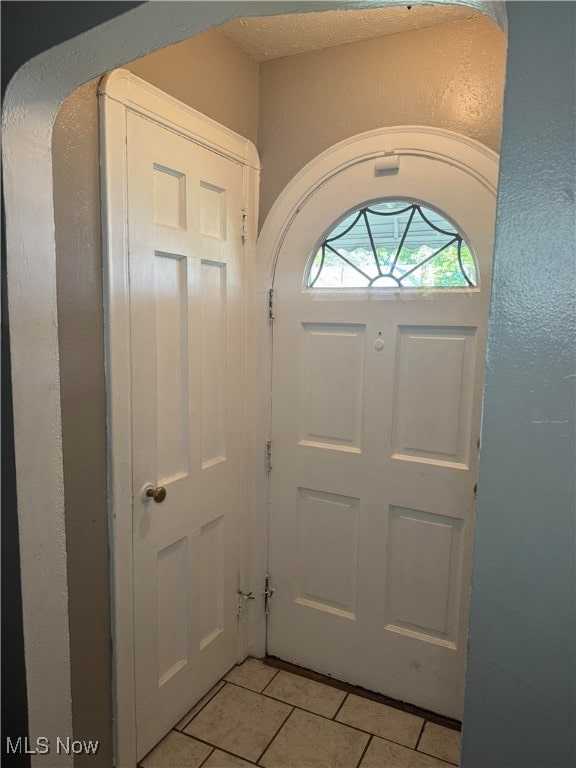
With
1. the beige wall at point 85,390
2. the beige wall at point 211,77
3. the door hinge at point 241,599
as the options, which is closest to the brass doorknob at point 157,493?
the beige wall at point 85,390

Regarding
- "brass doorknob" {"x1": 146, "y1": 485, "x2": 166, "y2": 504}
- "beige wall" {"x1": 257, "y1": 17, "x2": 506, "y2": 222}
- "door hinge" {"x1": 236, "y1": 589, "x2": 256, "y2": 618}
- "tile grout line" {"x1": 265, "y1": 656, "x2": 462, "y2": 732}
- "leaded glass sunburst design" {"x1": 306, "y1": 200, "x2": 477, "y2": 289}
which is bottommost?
"tile grout line" {"x1": 265, "y1": 656, "x2": 462, "y2": 732}

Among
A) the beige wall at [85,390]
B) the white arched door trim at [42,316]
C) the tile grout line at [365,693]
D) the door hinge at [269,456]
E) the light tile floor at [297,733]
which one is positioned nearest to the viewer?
the white arched door trim at [42,316]

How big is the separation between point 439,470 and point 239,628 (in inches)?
43.9

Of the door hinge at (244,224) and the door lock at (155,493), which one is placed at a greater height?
the door hinge at (244,224)

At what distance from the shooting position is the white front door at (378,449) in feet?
5.94

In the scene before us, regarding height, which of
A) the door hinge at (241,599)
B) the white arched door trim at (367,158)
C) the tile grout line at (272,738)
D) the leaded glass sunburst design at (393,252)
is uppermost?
the white arched door trim at (367,158)

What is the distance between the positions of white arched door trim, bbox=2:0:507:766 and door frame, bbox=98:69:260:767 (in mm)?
241

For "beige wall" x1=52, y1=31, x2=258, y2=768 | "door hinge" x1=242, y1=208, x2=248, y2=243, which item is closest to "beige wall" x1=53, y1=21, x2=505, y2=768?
"beige wall" x1=52, y1=31, x2=258, y2=768

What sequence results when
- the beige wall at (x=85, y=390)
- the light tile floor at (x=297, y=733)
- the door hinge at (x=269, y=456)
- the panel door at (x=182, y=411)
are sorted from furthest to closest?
the door hinge at (x=269, y=456) < the light tile floor at (x=297, y=733) < the panel door at (x=182, y=411) < the beige wall at (x=85, y=390)

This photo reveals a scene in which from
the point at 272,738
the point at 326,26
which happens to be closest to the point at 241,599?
the point at 272,738

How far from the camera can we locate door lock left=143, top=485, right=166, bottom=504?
1.68 m

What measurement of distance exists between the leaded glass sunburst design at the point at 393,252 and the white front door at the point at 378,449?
16mm

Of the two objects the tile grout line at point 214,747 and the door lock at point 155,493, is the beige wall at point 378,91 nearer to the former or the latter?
the door lock at point 155,493

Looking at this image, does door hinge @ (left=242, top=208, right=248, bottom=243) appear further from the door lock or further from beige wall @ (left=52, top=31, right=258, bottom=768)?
the door lock
